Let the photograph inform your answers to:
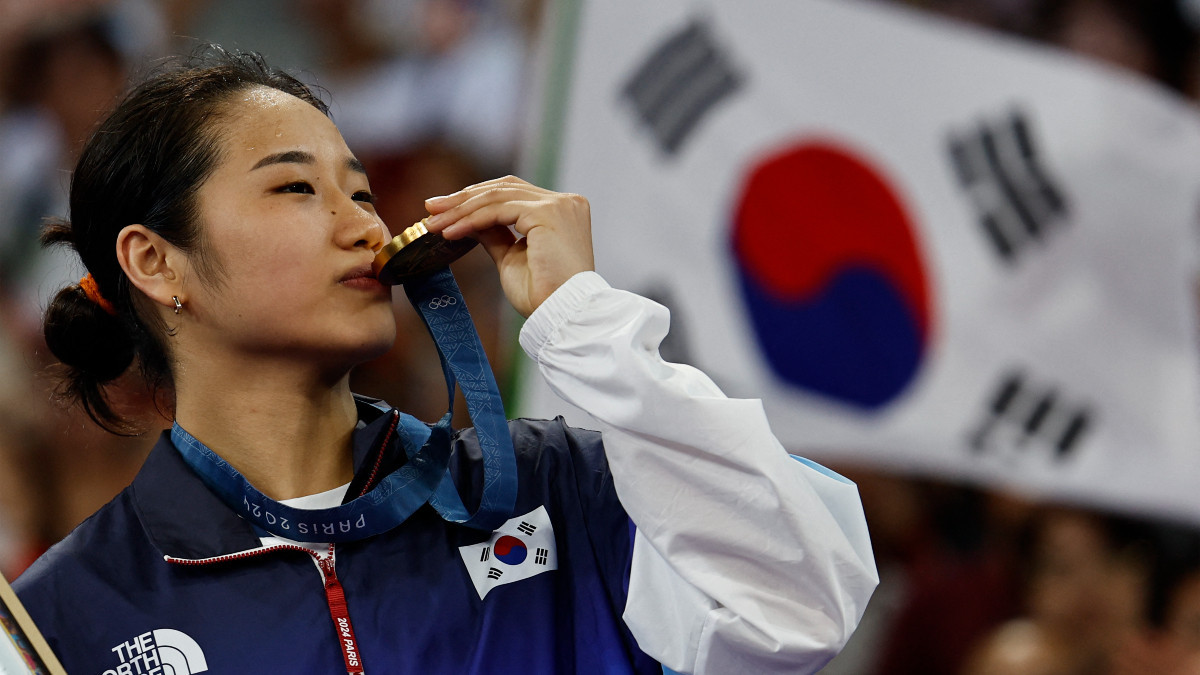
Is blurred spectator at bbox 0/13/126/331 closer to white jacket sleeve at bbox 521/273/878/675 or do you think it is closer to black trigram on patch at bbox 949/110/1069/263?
black trigram on patch at bbox 949/110/1069/263

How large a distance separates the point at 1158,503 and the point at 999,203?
1.02 metres

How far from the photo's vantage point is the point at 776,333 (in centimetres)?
363

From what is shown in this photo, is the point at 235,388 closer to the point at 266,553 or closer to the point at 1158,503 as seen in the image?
the point at 266,553

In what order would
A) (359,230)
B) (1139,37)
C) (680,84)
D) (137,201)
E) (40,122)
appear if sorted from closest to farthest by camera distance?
(359,230), (137,201), (680,84), (1139,37), (40,122)

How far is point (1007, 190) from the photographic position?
379 cm

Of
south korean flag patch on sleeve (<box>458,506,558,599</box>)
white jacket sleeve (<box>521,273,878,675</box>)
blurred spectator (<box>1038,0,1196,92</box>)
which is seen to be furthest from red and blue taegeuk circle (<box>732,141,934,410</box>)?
white jacket sleeve (<box>521,273,878,675</box>)

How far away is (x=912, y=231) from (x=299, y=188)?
8.19ft

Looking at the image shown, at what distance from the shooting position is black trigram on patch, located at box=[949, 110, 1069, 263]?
3.77 meters

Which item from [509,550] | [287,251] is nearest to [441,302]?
[287,251]

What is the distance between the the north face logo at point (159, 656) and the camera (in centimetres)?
147

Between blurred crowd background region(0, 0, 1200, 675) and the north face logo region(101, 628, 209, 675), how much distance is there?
196 cm

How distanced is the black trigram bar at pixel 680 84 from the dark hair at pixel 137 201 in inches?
66.5

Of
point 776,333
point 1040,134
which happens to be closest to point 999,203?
point 1040,134

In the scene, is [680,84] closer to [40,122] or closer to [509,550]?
[509,550]
